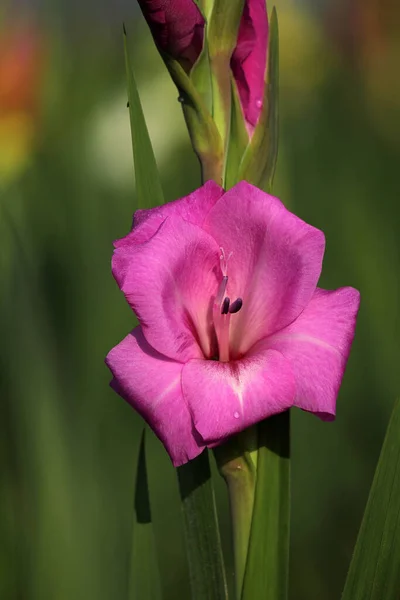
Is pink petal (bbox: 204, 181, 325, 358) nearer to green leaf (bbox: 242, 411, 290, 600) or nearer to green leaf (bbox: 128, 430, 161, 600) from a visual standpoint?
green leaf (bbox: 242, 411, 290, 600)

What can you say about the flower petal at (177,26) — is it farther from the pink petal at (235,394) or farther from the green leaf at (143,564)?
the green leaf at (143,564)

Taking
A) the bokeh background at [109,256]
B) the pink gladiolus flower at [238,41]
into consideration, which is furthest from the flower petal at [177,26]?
the bokeh background at [109,256]

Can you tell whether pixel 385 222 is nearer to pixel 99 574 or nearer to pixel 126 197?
pixel 126 197

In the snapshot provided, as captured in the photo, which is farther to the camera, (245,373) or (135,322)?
(135,322)

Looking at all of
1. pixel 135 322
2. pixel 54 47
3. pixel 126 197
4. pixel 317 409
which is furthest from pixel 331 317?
pixel 54 47

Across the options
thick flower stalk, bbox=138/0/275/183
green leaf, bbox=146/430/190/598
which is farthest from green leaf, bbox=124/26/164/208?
green leaf, bbox=146/430/190/598

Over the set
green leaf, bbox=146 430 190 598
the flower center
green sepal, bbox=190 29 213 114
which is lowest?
green leaf, bbox=146 430 190 598
